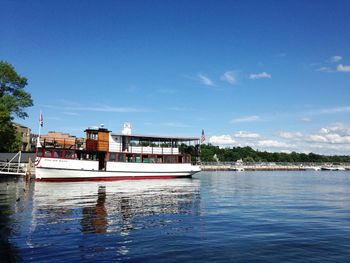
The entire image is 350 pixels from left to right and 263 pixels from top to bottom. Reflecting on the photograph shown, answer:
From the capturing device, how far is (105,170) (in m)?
46.2

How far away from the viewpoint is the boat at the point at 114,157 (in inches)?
1667

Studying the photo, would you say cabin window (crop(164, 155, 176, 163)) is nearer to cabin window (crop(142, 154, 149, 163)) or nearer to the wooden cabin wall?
cabin window (crop(142, 154, 149, 163))

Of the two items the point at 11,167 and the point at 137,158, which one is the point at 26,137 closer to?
the point at 11,167

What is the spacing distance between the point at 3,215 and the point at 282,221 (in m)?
13.3

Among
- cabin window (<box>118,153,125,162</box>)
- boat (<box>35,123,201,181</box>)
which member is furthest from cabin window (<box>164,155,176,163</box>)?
cabin window (<box>118,153,125,162</box>)

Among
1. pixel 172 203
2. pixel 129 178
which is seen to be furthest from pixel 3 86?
pixel 172 203

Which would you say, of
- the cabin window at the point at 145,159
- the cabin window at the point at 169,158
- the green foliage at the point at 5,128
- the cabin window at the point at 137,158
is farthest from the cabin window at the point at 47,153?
the cabin window at the point at 169,158

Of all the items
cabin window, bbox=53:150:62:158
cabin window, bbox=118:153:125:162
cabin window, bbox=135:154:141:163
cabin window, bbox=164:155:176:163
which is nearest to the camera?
cabin window, bbox=53:150:62:158

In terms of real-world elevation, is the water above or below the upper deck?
below

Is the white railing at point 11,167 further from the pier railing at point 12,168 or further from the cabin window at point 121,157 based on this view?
the cabin window at point 121,157

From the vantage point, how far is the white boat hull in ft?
137

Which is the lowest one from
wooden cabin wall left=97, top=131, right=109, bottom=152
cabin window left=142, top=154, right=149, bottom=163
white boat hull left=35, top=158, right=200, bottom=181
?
white boat hull left=35, top=158, right=200, bottom=181

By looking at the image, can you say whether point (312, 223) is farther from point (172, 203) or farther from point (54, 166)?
point (54, 166)

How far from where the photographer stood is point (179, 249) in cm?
1072
